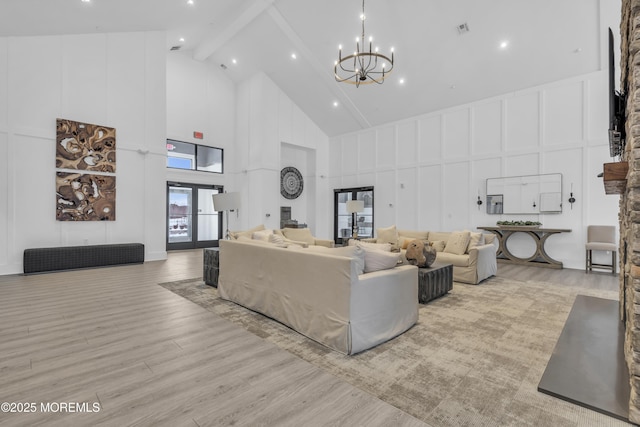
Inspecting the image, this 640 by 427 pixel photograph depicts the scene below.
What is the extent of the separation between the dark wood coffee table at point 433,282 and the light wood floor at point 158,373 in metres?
2.15

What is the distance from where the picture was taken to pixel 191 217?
9.90 meters

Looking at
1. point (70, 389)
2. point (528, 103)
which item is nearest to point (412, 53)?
point (528, 103)

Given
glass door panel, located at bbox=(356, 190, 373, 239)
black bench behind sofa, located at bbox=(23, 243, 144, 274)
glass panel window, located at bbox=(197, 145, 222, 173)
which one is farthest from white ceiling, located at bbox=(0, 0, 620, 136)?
black bench behind sofa, located at bbox=(23, 243, 144, 274)

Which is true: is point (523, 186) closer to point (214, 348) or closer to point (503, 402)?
point (503, 402)

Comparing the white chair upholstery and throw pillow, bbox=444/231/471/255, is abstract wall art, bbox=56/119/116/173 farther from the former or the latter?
the white chair upholstery

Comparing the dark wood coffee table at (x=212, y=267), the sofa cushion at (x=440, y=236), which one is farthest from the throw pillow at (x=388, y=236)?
the dark wood coffee table at (x=212, y=267)

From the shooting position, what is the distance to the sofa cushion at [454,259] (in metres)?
5.17

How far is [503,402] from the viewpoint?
1896 millimetres

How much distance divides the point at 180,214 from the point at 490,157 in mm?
8984

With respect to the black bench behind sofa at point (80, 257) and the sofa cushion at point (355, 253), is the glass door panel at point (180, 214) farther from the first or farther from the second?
the sofa cushion at point (355, 253)

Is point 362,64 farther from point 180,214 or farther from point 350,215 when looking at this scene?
point 180,214

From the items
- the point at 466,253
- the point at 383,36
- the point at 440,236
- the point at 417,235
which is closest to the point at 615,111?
the point at 466,253

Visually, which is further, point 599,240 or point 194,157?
point 194,157

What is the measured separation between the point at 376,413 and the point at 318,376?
20.9 inches
